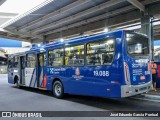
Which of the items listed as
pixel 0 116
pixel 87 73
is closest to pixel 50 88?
pixel 87 73

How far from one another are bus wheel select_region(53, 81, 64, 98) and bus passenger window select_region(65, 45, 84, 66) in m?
1.26

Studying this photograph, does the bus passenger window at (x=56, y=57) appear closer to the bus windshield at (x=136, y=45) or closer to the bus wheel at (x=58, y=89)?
the bus wheel at (x=58, y=89)

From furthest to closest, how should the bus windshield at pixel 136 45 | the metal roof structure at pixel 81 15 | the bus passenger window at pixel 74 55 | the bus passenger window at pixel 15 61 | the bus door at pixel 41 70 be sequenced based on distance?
the bus passenger window at pixel 15 61 < the metal roof structure at pixel 81 15 < the bus door at pixel 41 70 < the bus passenger window at pixel 74 55 < the bus windshield at pixel 136 45

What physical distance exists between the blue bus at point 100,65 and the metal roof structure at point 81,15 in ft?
13.3

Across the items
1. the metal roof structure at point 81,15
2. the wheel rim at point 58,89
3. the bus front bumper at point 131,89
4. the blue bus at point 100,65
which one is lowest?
the wheel rim at point 58,89

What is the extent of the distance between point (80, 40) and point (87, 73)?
1.51 m

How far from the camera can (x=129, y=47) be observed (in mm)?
7375

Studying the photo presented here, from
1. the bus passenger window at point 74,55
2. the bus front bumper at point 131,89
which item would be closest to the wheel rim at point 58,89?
the bus passenger window at point 74,55

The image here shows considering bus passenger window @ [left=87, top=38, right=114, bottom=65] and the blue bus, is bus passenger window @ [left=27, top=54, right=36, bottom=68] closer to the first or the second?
the blue bus

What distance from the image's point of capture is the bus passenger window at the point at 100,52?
7.46 metres

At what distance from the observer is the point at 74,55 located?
30.1 ft

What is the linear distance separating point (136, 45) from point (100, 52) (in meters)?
1.40

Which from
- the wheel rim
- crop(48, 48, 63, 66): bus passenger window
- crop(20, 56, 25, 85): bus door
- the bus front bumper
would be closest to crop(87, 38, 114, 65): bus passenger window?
the bus front bumper

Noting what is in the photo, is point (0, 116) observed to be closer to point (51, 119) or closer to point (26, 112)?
point (26, 112)
